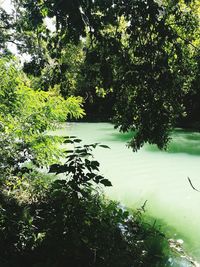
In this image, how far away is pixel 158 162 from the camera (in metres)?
13.1

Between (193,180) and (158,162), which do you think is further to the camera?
(158,162)

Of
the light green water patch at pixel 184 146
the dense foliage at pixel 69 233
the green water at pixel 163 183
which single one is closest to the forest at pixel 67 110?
the dense foliage at pixel 69 233

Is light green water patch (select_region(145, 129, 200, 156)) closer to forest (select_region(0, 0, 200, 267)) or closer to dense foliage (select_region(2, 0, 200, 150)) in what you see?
forest (select_region(0, 0, 200, 267))

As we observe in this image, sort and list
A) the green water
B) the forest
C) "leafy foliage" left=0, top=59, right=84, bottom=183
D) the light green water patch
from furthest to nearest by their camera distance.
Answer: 1. the light green water patch
2. the green water
3. "leafy foliage" left=0, top=59, right=84, bottom=183
4. the forest

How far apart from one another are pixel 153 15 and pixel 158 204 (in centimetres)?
579

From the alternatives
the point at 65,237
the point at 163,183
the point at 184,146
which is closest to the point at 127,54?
the point at 65,237

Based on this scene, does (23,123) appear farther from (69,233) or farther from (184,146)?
(184,146)

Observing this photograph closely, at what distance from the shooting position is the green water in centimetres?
701

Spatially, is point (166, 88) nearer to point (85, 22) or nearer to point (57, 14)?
point (85, 22)

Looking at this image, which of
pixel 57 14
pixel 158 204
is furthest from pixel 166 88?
pixel 158 204

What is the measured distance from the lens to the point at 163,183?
10359 mm

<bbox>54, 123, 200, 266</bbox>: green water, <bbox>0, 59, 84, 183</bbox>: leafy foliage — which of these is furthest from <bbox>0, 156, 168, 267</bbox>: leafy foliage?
<bbox>54, 123, 200, 266</bbox>: green water

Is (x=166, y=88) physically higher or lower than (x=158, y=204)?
higher

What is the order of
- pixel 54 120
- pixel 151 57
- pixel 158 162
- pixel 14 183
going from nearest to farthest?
pixel 151 57
pixel 14 183
pixel 54 120
pixel 158 162
